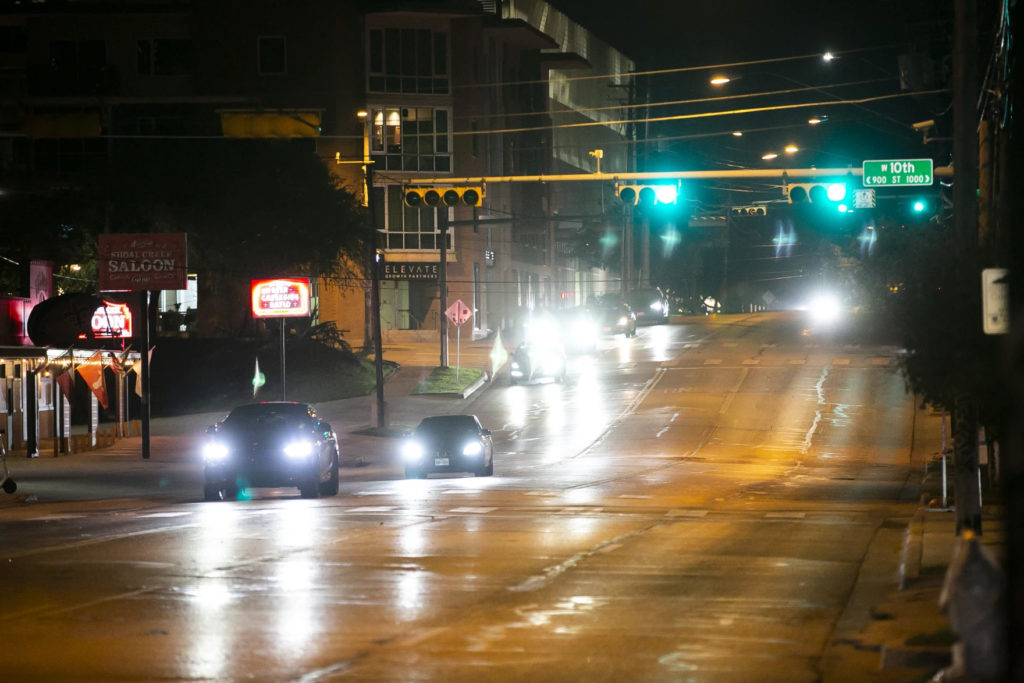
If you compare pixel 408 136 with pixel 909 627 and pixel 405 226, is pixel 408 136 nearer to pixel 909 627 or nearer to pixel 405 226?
pixel 405 226

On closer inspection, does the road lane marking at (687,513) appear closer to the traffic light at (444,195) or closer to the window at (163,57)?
the traffic light at (444,195)

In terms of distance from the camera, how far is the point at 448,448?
100 feet

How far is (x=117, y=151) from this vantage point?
2443 inches

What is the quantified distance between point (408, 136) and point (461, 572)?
6101cm

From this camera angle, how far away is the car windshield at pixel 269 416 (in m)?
23.0

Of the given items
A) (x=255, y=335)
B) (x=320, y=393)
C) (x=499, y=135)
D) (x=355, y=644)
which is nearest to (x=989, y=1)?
(x=355, y=644)

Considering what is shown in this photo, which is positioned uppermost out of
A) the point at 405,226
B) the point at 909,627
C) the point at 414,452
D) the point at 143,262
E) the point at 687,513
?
the point at 405,226

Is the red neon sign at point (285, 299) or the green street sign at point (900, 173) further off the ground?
the green street sign at point (900, 173)

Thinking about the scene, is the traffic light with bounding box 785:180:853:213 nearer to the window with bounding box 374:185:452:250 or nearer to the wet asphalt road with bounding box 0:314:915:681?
Answer: the wet asphalt road with bounding box 0:314:915:681

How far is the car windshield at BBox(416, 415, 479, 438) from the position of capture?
30609mm

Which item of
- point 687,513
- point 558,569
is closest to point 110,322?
point 687,513

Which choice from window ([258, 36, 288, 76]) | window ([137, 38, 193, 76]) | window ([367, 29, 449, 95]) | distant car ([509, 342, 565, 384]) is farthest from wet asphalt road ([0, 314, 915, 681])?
window ([367, 29, 449, 95])

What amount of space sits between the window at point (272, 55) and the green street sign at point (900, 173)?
151 feet

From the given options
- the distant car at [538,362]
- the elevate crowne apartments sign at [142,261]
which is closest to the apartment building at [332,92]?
the distant car at [538,362]
